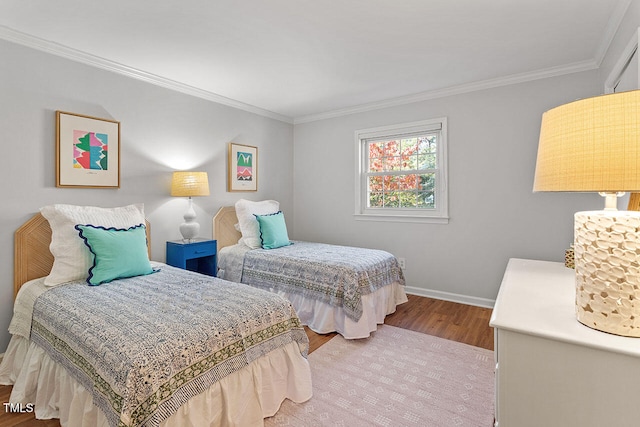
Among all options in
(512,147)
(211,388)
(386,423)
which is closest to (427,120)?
(512,147)

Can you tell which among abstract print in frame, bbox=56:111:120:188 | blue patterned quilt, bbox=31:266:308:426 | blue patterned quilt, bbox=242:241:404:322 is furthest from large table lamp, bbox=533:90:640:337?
abstract print in frame, bbox=56:111:120:188

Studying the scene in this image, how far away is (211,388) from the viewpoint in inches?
59.3

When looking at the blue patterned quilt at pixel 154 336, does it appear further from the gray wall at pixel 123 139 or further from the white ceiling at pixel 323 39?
the white ceiling at pixel 323 39

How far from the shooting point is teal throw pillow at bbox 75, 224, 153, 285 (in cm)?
223

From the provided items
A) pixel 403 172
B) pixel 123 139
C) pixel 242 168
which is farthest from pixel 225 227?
pixel 403 172

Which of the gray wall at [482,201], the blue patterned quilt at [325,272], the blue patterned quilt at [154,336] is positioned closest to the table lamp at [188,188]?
the blue patterned quilt at [325,272]

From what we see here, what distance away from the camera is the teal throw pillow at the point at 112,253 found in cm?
223

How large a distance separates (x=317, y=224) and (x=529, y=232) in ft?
8.73

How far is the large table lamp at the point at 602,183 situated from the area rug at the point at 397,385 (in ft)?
3.78

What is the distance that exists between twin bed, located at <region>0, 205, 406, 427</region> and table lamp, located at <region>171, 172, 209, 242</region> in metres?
0.52

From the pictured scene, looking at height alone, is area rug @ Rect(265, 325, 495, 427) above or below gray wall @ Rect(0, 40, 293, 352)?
below

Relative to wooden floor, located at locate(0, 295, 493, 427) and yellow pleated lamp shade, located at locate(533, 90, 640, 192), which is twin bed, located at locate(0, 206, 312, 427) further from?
yellow pleated lamp shade, located at locate(533, 90, 640, 192)

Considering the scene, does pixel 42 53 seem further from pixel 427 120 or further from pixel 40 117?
pixel 427 120

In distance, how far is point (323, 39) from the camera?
2.49 m
